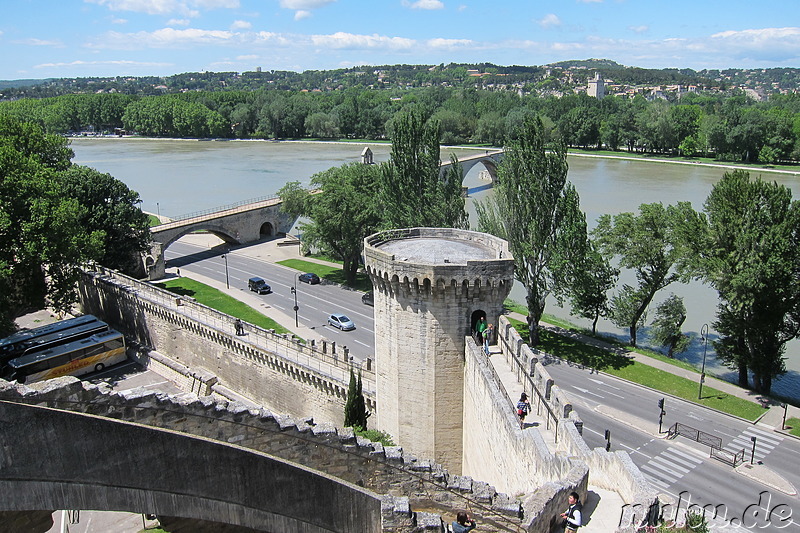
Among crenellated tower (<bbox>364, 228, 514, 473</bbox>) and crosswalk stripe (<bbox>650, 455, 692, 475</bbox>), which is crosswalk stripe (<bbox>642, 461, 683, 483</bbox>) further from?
crenellated tower (<bbox>364, 228, 514, 473</bbox>)

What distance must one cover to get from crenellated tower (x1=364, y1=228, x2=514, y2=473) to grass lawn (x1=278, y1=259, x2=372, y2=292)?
27.9 meters

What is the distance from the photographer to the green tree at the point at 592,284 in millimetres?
34500

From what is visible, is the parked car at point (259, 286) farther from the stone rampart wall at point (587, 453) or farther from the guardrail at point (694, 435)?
the stone rampart wall at point (587, 453)

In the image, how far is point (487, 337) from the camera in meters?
18.2

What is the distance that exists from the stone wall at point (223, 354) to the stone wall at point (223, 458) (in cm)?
969

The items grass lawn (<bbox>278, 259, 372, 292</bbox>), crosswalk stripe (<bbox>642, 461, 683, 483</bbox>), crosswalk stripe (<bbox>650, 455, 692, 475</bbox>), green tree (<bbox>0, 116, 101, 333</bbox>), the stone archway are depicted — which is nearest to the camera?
crosswalk stripe (<bbox>642, 461, 683, 483</bbox>)

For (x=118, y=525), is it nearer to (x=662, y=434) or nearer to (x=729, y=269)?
(x=662, y=434)

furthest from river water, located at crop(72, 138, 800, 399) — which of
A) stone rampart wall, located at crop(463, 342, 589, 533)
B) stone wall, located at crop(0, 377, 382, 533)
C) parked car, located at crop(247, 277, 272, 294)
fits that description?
stone wall, located at crop(0, 377, 382, 533)

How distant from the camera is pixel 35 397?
12.1 meters

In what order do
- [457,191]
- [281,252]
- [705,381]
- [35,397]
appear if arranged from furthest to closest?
[281,252]
[457,191]
[705,381]
[35,397]

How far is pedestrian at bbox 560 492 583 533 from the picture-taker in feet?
35.1

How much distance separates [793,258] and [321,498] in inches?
1045

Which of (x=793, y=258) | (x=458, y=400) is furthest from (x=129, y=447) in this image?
(x=793, y=258)

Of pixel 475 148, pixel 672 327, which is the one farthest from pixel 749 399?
pixel 475 148
